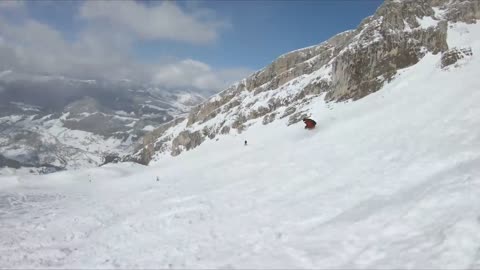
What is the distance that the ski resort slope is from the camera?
34.3ft

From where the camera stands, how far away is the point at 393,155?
18875mm

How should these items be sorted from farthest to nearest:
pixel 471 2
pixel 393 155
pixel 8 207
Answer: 1. pixel 471 2
2. pixel 8 207
3. pixel 393 155

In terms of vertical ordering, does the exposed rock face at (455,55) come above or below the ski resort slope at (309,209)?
above

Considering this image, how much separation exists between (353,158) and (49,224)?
16.6 metres

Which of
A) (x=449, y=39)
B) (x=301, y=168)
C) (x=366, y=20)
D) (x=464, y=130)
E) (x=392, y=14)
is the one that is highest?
(x=366, y=20)

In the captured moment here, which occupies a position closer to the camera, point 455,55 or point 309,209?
point 309,209

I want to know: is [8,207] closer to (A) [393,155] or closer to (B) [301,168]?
(B) [301,168]

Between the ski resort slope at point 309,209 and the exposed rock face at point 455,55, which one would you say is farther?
the exposed rock face at point 455,55

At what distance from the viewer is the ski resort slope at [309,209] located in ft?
34.3

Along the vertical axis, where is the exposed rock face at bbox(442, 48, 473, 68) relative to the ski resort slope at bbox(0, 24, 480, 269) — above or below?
above

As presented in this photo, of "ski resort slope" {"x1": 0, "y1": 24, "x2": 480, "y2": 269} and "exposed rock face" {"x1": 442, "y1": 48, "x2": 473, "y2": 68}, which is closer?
"ski resort slope" {"x1": 0, "y1": 24, "x2": 480, "y2": 269}

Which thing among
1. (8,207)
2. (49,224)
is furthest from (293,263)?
(8,207)

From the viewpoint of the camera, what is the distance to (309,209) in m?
14.6

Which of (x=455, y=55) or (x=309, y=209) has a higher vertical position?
(x=455, y=55)
